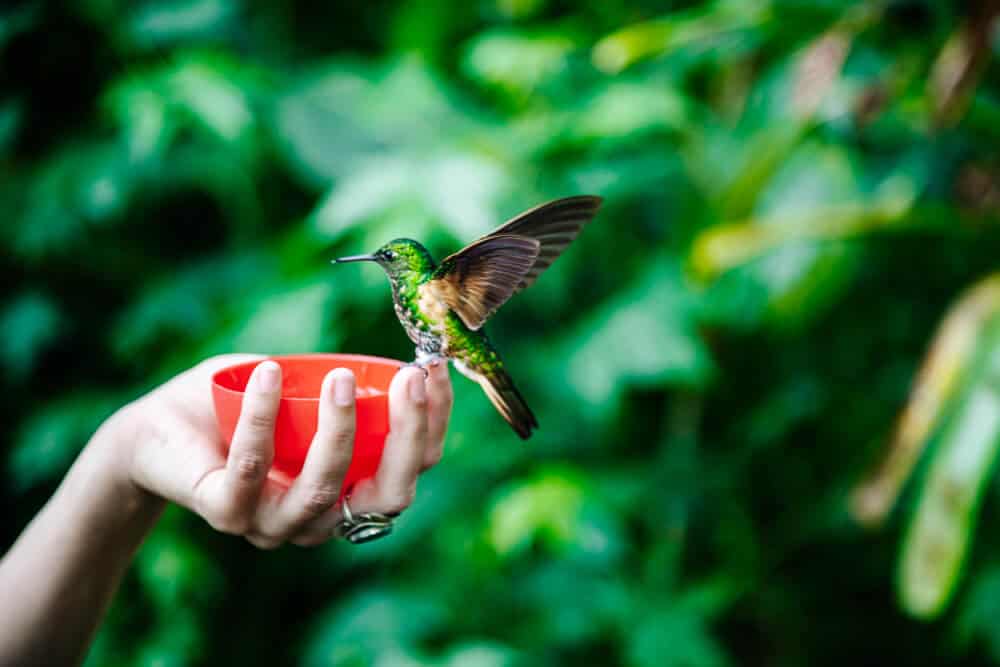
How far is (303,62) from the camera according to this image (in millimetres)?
2381

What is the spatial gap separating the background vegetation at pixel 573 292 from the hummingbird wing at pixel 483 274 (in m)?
0.79

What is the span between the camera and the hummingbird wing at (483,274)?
62 centimetres

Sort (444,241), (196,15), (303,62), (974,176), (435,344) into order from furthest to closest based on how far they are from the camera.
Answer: (303,62), (196,15), (974,176), (444,241), (435,344)

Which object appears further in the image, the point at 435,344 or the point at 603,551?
the point at 603,551

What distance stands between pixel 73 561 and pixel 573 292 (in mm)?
1423

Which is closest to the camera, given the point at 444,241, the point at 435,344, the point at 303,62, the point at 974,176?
the point at 435,344

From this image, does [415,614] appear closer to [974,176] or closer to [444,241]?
[444,241]

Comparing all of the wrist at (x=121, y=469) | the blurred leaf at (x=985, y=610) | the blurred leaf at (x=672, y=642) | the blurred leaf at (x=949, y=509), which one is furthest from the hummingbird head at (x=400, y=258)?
the blurred leaf at (x=985, y=610)

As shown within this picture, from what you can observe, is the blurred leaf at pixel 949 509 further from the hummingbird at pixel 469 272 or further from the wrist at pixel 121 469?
the wrist at pixel 121 469

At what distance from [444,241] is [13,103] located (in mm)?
964

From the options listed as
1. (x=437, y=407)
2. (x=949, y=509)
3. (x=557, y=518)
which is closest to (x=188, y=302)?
(x=557, y=518)

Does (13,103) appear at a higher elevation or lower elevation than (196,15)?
lower

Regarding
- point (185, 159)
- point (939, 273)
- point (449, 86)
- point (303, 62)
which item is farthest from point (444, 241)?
point (939, 273)

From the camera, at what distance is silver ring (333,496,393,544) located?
0.72m
